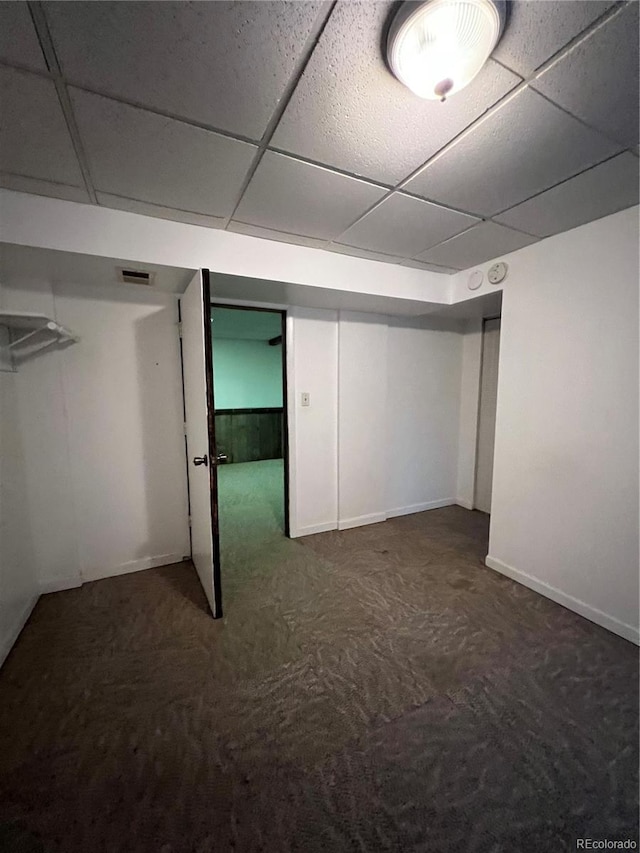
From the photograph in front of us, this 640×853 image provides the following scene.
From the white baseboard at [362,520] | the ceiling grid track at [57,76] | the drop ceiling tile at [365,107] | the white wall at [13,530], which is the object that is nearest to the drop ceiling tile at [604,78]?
the drop ceiling tile at [365,107]

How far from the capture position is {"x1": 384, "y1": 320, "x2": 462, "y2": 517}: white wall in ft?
11.4

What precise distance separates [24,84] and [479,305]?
9.75 ft

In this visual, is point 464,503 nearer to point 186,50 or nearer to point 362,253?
point 362,253

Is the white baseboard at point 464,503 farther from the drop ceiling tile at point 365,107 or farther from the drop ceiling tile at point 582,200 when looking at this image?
the drop ceiling tile at point 365,107

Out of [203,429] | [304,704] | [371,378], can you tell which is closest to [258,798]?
[304,704]

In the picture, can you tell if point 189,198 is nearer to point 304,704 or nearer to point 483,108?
point 483,108

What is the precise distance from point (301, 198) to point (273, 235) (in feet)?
1.47

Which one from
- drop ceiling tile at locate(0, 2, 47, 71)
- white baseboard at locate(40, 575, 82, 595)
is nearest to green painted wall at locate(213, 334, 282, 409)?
white baseboard at locate(40, 575, 82, 595)

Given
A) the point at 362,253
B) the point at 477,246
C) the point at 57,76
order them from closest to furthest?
the point at 57,76 < the point at 477,246 < the point at 362,253

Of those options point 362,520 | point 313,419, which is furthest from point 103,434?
point 362,520

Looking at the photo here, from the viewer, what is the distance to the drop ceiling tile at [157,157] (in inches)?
44.4

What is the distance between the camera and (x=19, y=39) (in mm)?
874

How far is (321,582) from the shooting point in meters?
2.38

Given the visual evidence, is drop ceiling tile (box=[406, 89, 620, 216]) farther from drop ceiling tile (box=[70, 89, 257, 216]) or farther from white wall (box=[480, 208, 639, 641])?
drop ceiling tile (box=[70, 89, 257, 216])
